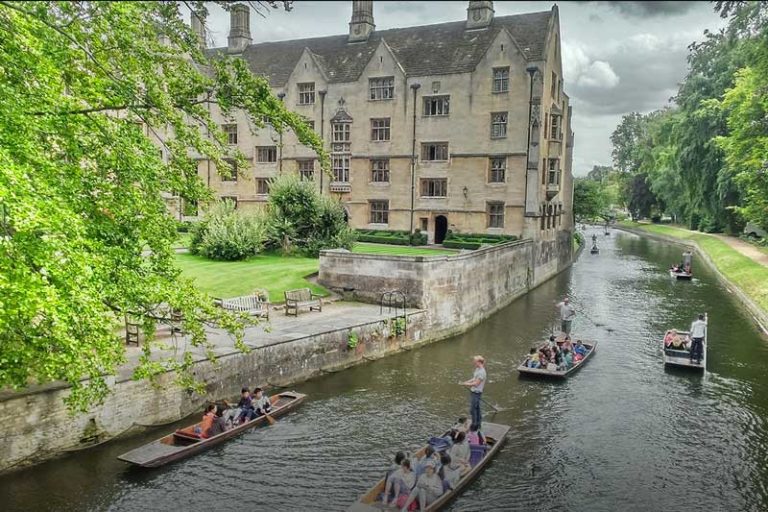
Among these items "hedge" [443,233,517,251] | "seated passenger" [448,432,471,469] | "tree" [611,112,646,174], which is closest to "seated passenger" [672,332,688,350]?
"seated passenger" [448,432,471,469]

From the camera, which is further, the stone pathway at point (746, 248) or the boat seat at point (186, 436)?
the stone pathway at point (746, 248)

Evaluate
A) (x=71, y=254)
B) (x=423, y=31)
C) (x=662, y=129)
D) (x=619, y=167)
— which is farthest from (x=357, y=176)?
(x=619, y=167)

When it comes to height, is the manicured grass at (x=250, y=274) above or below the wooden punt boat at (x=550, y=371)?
above

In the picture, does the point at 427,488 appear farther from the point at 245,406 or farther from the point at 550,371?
the point at 550,371

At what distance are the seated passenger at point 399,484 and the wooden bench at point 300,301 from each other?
38.8 feet

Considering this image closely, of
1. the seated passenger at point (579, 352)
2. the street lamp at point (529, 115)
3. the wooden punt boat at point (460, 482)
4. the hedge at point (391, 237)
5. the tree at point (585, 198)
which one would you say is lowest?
the wooden punt boat at point (460, 482)

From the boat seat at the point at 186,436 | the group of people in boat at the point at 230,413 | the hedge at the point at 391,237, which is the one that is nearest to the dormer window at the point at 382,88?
the hedge at the point at 391,237

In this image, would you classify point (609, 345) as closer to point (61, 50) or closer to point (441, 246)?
point (441, 246)

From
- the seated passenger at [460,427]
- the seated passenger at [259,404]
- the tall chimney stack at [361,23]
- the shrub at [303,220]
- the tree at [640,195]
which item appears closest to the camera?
the seated passenger at [460,427]

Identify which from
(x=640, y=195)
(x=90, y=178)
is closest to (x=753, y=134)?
(x=90, y=178)

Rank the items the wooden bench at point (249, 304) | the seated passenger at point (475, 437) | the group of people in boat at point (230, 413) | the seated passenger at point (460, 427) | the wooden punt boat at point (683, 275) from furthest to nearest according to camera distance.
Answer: the wooden punt boat at point (683, 275) < the wooden bench at point (249, 304) < the group of people in boat at point (230, 413) < the seated passenger at point (475, 437) < the seated passenger at point (460, 427)

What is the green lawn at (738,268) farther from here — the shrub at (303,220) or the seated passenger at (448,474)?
the seated passenger at (448,474)

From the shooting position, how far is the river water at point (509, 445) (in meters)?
12.3

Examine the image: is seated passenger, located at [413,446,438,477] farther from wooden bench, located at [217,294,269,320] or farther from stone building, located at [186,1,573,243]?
stone building, located at [186,1,573,243]
